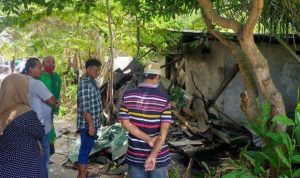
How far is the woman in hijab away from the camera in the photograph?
329 centimetres

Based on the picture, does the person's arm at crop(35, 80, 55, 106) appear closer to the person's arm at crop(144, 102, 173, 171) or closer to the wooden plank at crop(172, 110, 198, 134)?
the person's arm at crop(144, 102, 173, 171)

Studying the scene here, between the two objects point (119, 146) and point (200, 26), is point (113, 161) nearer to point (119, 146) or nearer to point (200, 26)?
point (119, 146)

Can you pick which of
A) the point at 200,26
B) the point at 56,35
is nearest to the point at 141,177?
the point at 56,35

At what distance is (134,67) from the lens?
33.8 ft

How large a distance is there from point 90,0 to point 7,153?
9.23 feet

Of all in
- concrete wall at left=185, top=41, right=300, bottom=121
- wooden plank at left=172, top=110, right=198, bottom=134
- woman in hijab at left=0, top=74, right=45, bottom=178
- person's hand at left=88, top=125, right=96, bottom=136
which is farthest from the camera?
concrete wall at left=185, top=41, right=300, bottom=121

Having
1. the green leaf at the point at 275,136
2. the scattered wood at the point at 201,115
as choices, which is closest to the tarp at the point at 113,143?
the scattered wood at the point at 201,115

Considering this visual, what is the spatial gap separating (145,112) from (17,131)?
3.70ft

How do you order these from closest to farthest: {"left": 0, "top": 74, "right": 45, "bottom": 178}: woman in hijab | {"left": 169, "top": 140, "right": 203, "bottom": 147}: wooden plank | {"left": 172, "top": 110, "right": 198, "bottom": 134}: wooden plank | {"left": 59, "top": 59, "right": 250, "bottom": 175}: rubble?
{"left": 0, "top": 74, "right": 45, "bottom": 178}: woman in hijab < {"left": 59, "top": 59, "right": 250, "bottom": 175}: rubble < {"left": 169, "top": 140, "right": 203, "bottom": 147}: wooden plank < {"left": 172, "top": 110, "right": 198, "bottom": 134}: wooden plank

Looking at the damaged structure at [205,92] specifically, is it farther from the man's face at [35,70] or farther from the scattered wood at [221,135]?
the man's face at [35,70]

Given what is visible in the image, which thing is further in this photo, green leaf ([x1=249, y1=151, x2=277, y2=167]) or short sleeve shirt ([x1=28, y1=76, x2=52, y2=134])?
short sleeve shirt ([x1=28, y1=76, x2=52, y2=134])

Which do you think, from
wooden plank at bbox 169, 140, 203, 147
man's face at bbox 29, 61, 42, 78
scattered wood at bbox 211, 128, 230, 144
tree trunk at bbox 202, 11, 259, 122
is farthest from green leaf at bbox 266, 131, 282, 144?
wooden plank at bbox 169, 140, 203, 147

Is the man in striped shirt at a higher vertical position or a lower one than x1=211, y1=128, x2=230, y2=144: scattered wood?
higher

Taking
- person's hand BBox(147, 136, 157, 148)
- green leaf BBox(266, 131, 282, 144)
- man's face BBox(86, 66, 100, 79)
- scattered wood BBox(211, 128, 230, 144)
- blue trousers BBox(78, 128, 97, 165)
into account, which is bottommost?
scattered wood BBox(211, 128, 230, 144)
